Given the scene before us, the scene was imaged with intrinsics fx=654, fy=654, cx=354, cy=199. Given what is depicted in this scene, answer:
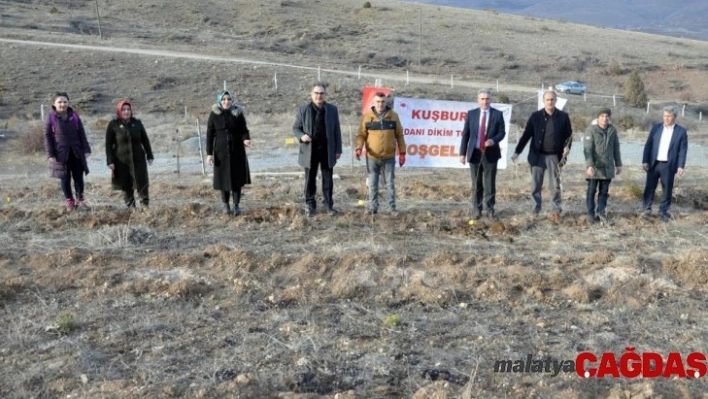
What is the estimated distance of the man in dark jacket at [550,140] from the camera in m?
7.75

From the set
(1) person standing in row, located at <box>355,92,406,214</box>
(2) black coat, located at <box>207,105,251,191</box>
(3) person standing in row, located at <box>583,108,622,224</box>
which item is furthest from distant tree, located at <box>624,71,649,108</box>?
(2) black coat, located at <box>207,105,251,191</box>

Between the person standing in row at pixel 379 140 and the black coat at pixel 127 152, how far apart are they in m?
2.67

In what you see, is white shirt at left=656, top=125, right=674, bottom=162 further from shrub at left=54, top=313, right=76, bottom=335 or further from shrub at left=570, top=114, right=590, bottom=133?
shrub at left=570, top=114, right=590, bottom=133

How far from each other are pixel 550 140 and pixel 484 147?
0.79m

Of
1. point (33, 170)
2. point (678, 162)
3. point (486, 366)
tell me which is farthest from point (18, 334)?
point (33, 170)

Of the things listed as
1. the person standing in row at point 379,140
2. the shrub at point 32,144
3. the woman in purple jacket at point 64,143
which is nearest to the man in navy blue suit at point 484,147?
the person standing in row at point 379,140

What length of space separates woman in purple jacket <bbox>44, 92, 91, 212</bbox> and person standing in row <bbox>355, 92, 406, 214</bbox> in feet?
11.2

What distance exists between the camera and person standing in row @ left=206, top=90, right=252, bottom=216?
7.66m

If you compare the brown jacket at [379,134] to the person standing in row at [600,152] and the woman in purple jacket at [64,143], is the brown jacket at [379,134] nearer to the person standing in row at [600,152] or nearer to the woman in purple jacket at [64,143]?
the person standing in row at [600,152]

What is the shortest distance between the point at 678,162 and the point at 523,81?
1412 inches

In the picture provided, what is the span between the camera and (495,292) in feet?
17.3

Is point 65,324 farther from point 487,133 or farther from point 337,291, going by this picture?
point 487,133

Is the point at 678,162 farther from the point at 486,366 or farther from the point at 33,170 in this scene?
the point at 33,170

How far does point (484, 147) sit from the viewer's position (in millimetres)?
7828
